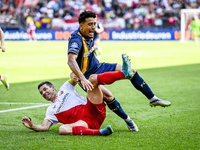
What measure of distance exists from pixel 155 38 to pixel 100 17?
7190 mm

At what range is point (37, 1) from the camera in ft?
135

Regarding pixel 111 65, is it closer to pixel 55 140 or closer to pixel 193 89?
pixel 55 140

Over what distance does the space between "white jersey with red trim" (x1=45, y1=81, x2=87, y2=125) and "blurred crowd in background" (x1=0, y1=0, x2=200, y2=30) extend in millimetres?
31140

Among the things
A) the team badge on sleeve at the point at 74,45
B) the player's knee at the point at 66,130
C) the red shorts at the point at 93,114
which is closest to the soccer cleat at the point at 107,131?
the red shorts at the point at 93,114

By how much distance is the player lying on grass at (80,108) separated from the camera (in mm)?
4824

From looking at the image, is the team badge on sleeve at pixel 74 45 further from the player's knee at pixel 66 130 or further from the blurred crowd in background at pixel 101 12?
the blurred crowd in background at pixel 101 12

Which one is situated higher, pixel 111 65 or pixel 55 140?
pixel 111 65

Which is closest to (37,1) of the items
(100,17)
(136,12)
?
(100,17)

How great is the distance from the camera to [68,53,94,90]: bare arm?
15.7 ft

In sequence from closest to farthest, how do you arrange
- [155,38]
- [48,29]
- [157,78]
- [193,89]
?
[193,89] < [157,78] < [155,38] < [48,29]

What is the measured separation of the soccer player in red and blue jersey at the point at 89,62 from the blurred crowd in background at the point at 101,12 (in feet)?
101

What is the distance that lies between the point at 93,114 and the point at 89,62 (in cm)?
95

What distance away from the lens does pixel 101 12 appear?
39656 millimetres

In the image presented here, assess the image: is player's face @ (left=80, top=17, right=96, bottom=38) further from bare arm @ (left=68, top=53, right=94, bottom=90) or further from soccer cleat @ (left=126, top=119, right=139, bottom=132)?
soccer cleat @ (left=126, top=119, right=139, bottom=132)
